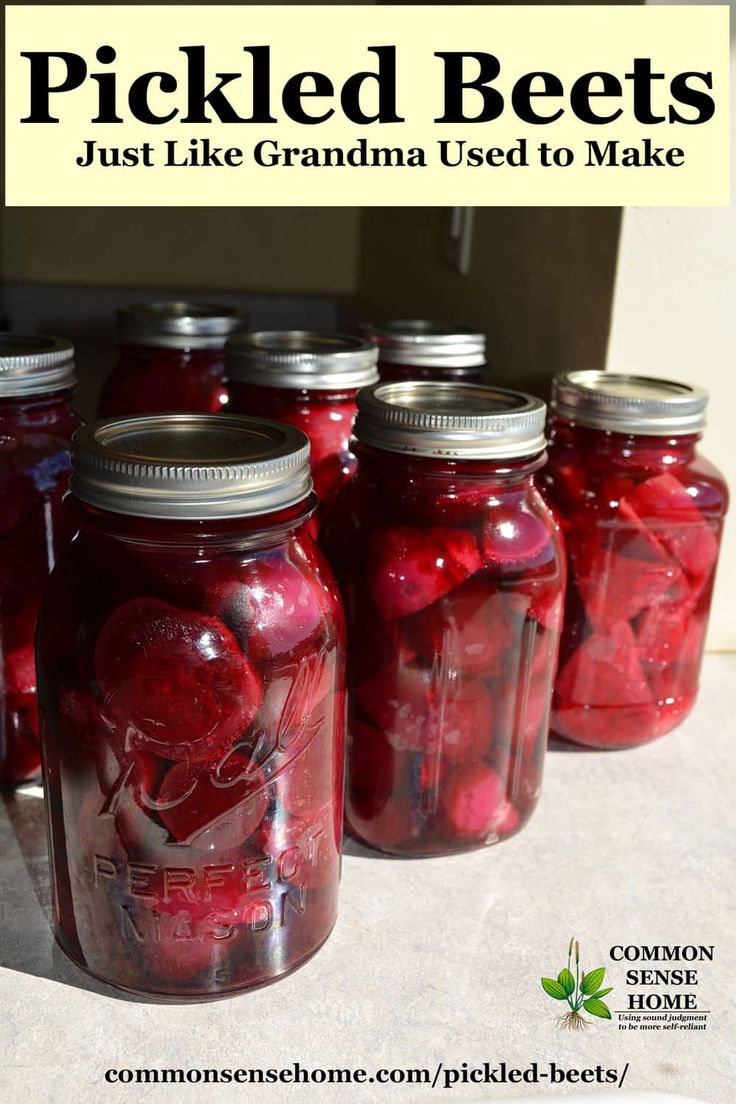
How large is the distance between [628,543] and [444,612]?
0.77 ft

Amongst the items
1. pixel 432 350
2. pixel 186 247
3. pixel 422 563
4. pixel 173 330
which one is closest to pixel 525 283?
pixel 432 350

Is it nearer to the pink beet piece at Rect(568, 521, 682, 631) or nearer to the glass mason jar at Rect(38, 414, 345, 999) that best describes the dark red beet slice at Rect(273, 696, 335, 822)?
the glass mason jar at Rect(38, 414, 345, 999)

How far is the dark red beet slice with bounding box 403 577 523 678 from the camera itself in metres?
0.71

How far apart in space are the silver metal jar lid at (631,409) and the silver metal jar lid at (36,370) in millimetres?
387

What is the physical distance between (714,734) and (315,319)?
4.65 ft

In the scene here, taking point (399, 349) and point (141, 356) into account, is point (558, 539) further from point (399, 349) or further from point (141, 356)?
point (141, 356)

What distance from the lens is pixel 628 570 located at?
2.90 ft

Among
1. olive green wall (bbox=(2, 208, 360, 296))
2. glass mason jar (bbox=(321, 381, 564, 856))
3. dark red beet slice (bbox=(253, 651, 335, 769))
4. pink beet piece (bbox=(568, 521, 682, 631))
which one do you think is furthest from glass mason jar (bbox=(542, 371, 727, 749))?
olive green wall (bbox=(2, 208, 360, 296))

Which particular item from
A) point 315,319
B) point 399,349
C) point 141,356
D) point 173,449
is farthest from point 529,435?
point 315,319

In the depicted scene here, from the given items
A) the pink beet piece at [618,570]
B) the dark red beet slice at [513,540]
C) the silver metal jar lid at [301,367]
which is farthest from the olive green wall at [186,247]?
the dark red beet slice at [513,540]

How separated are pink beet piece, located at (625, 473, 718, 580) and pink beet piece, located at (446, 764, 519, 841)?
0.83ft

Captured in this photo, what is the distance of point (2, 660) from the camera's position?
786 mm

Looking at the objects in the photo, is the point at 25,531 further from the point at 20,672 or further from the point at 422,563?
the point at 422,563

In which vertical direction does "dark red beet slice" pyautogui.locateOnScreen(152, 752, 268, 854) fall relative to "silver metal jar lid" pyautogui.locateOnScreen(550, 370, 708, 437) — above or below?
below
